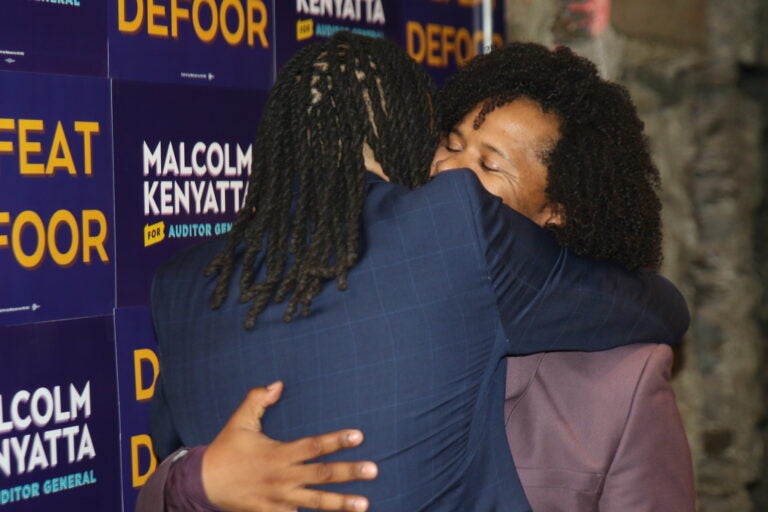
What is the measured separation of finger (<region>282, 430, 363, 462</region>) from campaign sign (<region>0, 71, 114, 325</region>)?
0.63 m

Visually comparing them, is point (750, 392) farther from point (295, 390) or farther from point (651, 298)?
point (295, 390)

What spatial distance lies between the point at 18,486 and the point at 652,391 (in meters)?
0.95

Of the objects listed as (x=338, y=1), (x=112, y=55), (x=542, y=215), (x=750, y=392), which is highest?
(x=338, y=1)

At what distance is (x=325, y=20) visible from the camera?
203 cm

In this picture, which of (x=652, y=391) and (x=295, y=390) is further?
(x=652, y=391)

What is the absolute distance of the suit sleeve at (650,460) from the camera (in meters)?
1.29

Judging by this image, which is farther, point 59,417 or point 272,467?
point 59,417

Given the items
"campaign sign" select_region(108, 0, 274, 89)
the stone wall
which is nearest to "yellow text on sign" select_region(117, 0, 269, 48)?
"campaign sign" select_region(108, 0, 274, 89)

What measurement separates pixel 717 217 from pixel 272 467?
192 centimetres

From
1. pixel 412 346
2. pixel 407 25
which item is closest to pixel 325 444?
pixel 412 346

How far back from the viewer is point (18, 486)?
1.53 m

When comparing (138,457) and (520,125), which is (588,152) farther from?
(138,457)

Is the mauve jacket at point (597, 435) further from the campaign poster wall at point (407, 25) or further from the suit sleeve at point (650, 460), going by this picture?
the campaign poster wall at point (407, 25)

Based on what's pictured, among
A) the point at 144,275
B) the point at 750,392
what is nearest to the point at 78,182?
the point at 144,275
